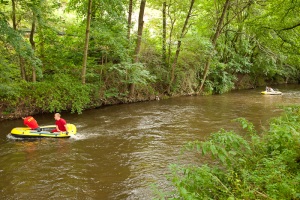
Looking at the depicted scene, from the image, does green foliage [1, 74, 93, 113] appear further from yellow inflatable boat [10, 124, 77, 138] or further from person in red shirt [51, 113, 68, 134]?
person in red shirt [51, 113, 68, 134]

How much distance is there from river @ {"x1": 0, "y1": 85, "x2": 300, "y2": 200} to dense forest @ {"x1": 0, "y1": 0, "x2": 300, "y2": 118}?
4.58 ft

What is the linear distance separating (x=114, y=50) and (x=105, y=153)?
7.72 m

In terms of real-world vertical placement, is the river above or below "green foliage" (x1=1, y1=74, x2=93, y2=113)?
below

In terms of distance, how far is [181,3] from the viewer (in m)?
18.9

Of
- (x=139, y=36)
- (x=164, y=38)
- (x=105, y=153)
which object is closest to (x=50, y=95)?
(x=105, y=153)

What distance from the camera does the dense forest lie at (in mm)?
10914

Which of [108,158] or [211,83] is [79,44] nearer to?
[108,158]

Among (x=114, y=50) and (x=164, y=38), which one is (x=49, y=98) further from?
(x=164, y=38)

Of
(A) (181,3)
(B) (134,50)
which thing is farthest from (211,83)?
(B) (134,50)

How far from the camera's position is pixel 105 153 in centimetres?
816

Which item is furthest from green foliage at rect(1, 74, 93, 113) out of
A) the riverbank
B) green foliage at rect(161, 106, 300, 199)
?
green foliage at rect(161, 106, 300, 199)

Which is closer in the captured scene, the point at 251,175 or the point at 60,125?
the point at 251,175

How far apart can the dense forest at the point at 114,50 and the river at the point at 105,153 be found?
1396 mm

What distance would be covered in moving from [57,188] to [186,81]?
54.6ft
